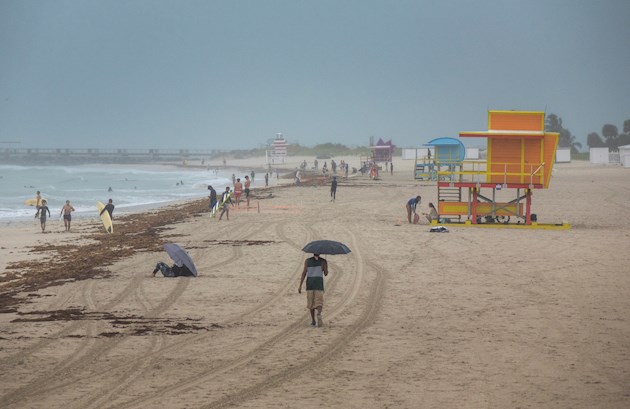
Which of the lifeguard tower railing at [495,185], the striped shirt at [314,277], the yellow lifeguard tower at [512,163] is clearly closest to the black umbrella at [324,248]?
the striped shirt at [314,277]

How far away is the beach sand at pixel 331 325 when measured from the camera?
33.7 feet

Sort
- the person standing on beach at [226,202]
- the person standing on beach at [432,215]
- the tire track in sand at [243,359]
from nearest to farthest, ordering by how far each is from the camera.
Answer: the tire track in sand at [243,359] < the person standing on beach at [432,215] < the person standing on beach at [226,202]

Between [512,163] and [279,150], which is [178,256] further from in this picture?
[279,150]

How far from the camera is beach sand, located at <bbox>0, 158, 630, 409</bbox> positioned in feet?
33.7

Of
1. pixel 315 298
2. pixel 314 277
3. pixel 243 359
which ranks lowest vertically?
pixel 243 359

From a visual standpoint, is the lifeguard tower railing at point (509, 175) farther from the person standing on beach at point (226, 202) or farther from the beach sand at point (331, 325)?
the person standing on beach at point (226, 202)

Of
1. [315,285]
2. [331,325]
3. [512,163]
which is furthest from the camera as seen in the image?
[512,163]

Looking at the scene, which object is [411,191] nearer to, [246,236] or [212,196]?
[212,196]

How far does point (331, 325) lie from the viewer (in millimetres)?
13812

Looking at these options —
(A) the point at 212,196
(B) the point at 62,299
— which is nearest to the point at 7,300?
(B) the point at 62,299

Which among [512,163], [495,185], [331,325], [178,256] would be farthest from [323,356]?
[512,163]

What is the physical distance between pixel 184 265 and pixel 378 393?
9.34 meters

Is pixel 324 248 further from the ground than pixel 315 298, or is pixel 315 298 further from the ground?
pixel 324 248

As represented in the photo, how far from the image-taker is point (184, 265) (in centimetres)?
1867
